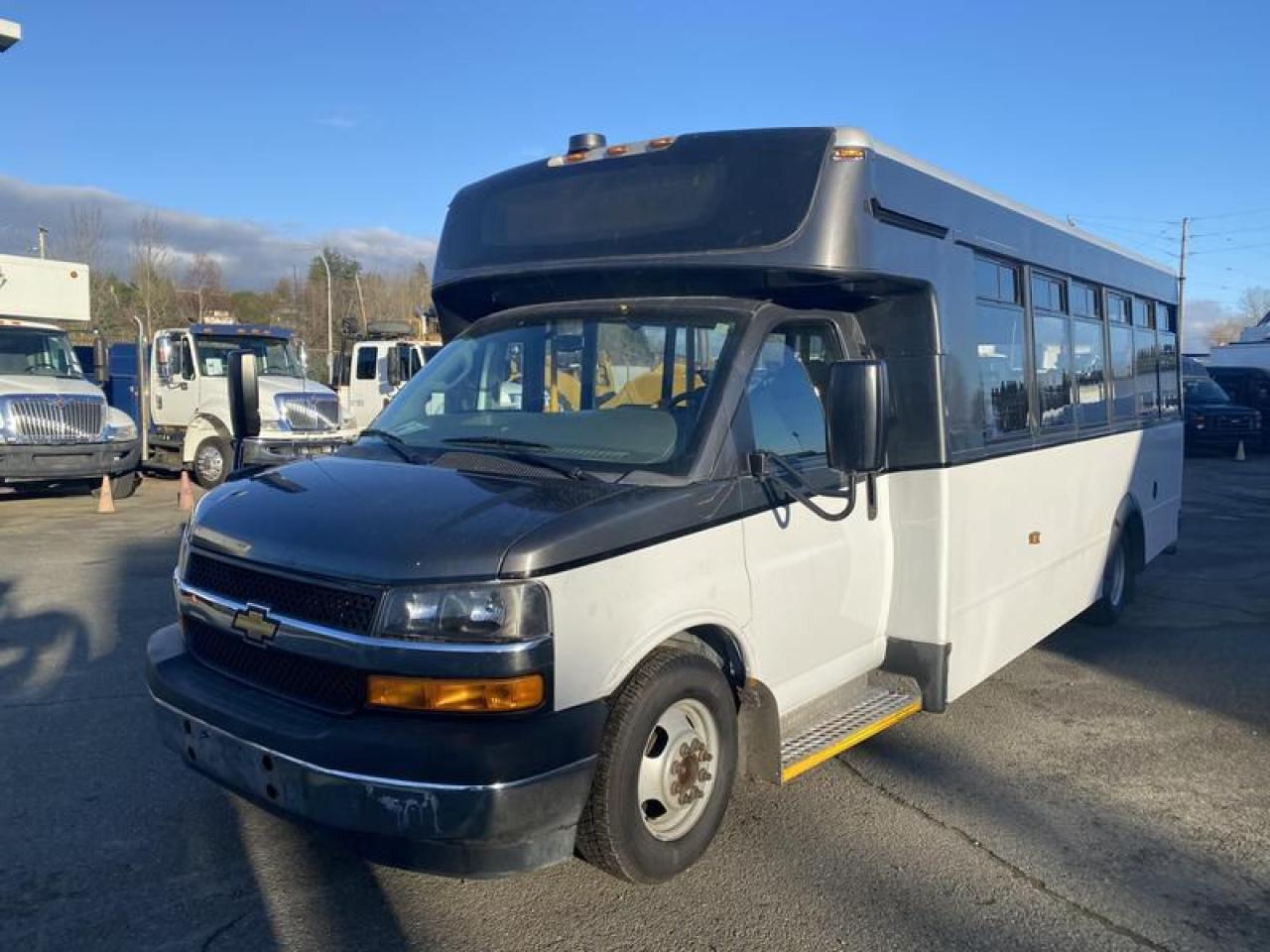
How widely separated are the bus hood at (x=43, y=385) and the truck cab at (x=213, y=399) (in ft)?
5.91

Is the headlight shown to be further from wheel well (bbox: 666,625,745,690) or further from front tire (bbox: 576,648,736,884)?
wheel well (bbox: 666,625,745,690)

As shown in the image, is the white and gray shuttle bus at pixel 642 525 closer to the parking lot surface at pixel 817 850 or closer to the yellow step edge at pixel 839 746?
the yellow step edge at pixel 839 746

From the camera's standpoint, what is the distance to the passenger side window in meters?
4.12

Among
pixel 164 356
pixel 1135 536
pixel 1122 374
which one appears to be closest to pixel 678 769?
pixel 1122 374

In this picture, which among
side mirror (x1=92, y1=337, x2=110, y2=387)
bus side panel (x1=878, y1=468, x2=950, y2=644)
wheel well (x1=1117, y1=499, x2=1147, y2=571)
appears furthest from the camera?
side mirror (x1=92, y1=337, x2=110, y2=387)

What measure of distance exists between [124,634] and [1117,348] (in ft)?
24.3

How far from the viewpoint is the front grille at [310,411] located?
16469 millimetres

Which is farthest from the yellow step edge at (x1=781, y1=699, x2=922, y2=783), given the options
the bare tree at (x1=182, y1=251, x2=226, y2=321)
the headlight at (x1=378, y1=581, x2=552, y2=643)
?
the bare tree at (x1=182, y1=251, x2=226, y2=321)

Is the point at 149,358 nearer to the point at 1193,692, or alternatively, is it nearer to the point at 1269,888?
the point at 1193,692

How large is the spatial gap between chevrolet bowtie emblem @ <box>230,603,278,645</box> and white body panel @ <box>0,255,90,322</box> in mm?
14956

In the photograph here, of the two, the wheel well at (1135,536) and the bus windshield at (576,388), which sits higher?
the bus windshield at (576,388)

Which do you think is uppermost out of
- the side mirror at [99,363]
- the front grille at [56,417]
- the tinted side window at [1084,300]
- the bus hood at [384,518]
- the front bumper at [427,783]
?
the side mirror at [99,363]

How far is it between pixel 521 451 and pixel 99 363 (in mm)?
15424

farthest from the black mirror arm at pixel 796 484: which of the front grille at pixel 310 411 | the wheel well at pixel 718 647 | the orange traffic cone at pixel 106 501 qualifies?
the front grille at pixel 310 411
